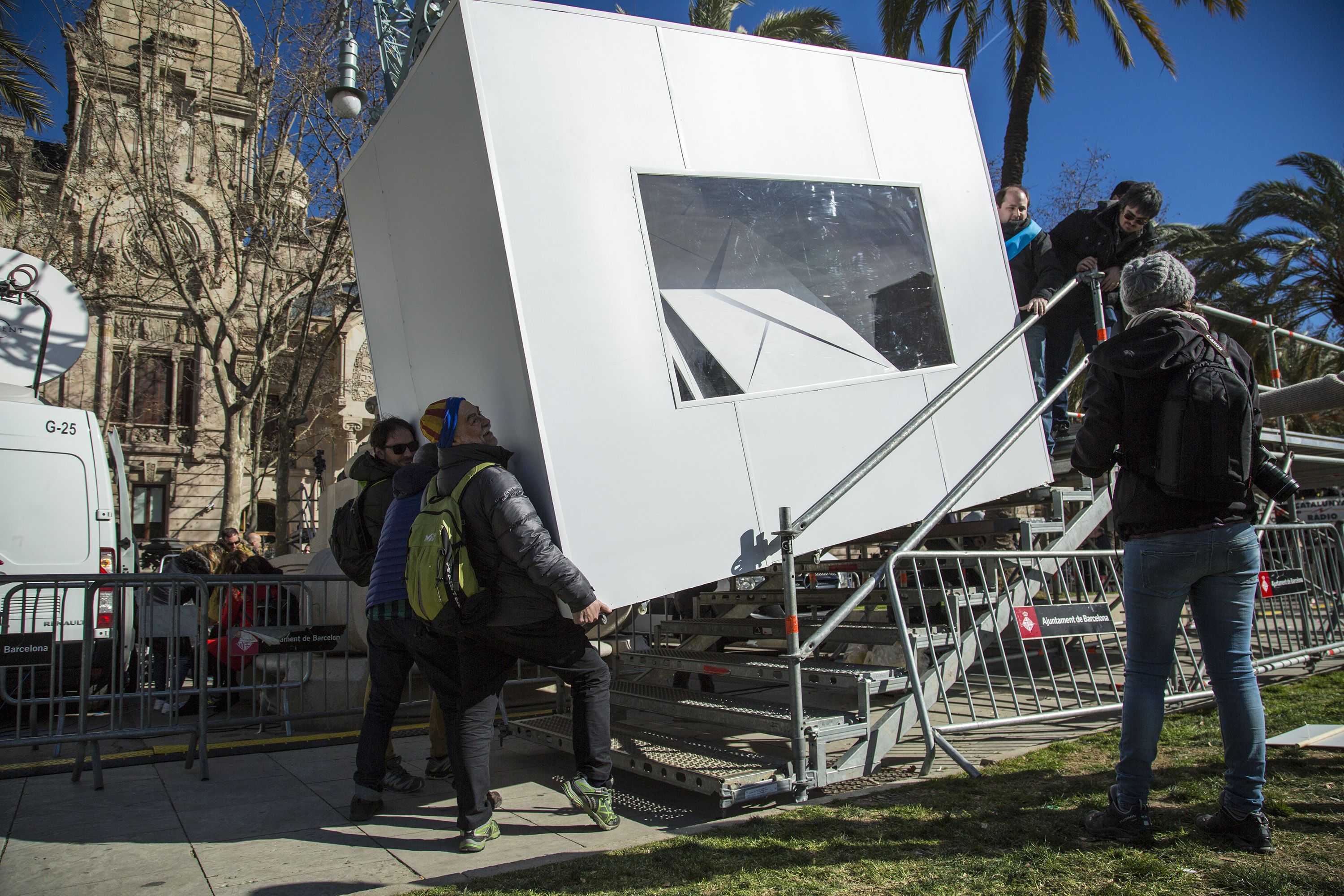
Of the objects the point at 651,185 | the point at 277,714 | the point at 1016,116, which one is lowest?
the point at 277,714

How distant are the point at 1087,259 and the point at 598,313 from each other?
12.9 feet

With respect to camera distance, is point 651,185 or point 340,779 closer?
point 651,185

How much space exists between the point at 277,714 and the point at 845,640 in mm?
4023

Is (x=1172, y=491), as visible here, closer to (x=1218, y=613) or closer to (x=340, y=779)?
(x=1218, y=613)

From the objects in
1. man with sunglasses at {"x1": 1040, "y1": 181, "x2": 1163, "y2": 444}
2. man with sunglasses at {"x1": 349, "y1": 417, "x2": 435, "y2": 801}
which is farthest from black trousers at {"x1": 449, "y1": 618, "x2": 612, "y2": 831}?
man with sunglasses at {"x1": 1040, "y1": 181, "x2": 1163, "y2": 444}

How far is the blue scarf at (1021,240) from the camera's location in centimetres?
752

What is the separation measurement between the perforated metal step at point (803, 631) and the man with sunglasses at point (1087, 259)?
2.23 m

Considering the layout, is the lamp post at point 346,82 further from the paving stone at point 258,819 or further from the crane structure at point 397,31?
the paving stone at point 258,819

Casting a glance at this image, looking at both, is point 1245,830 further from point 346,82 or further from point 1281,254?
point 1281,254

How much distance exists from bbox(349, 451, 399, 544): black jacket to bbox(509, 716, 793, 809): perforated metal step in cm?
154

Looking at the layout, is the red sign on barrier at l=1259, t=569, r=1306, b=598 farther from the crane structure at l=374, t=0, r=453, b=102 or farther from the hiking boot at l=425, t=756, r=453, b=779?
the crane structure at l=374, t=0, r=453, b=102

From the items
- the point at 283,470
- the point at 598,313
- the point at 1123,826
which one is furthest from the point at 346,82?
the point at 1123,826

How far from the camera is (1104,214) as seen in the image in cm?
685

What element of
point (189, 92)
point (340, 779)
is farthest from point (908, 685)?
point (189, 92)
